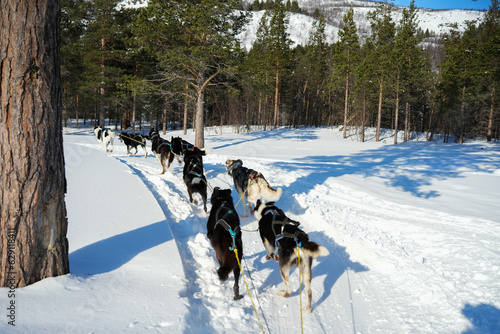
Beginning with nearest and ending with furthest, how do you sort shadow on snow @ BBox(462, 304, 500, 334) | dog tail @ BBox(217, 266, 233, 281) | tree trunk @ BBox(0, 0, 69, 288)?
tree trunk @ BBox(0, 0, 69, 288) → shadow on snow @ BBox(462, 304, 500, 334) → dog tail @ BBox(217, 266, 233, 281)

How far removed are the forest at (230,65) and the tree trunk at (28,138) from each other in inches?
514

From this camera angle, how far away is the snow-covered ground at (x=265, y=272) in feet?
9.33

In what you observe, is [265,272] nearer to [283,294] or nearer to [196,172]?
[283,294]

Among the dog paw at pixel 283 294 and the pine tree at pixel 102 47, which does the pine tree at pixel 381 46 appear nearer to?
the pine tree at pixel 102 47

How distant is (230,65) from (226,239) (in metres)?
13.8

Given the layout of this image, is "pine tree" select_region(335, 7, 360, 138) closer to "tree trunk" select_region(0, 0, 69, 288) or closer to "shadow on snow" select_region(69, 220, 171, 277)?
"shadow on snow" select_region(69, 220, 171, 277)

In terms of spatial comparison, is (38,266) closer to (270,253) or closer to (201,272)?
(201,272)

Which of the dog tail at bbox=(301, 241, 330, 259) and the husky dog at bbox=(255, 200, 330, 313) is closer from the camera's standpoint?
the dog tail at bbox=(301, 241, 330, 259)

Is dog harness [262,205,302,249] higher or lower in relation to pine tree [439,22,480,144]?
lower

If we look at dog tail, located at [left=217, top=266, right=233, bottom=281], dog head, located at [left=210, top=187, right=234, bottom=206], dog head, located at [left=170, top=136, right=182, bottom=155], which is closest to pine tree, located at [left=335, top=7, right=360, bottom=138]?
dog head, located at [left=170, top=136, right=182, bottom=155]

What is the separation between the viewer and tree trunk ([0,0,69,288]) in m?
2.54

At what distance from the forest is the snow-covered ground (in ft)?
34.1

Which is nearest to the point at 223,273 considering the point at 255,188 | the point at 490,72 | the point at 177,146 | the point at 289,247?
the point at 289,247

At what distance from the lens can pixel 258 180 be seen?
616cm
